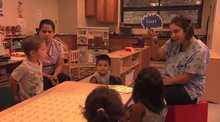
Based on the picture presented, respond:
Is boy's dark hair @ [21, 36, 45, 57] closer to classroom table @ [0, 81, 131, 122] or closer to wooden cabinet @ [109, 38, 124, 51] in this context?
classroom table @ [0, 81, 131, 122]

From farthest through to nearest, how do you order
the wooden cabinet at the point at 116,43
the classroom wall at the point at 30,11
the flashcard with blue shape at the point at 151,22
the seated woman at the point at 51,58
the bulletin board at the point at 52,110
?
the wooden cabinet at the point at 116,43
the classroom wall at the point at 30,11
the flashcard with blue shape at the point at 151,22
the seated woman at the point at 51,58
the bulletin board at the point at 52,110

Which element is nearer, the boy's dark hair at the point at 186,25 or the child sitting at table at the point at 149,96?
the child sitting at table at the point at 149,96

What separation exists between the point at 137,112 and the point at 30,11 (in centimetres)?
520

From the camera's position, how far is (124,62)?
11.5ft

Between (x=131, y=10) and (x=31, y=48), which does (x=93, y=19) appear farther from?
(x=31, y=48)

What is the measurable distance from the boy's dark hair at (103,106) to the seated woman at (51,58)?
1.30 metres

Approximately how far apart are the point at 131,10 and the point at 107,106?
242 inches

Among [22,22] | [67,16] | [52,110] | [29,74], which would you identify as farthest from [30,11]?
[52,110]

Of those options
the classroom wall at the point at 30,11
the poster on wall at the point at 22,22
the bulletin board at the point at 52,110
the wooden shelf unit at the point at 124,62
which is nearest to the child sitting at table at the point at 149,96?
the bulletin board at the point at 52,110

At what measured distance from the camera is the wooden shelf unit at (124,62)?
110 inches

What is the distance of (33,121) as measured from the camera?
1043 mm

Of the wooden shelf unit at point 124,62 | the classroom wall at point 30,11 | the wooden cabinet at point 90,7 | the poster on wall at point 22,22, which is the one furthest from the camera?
the wooden cabinet at point 90,7

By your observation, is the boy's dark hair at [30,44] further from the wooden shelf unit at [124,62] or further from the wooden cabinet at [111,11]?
the wooden cabinet at [111,11]

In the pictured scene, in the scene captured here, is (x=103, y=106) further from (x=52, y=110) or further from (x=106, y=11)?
(x=106, y=11)
